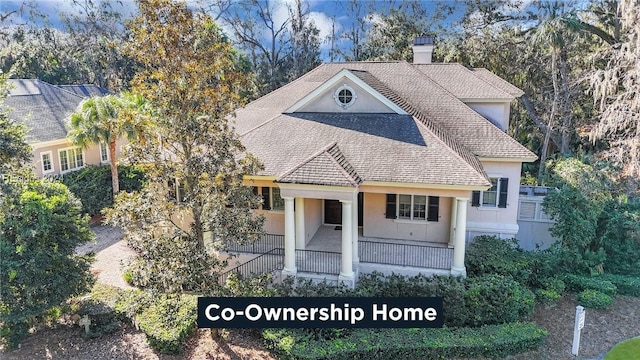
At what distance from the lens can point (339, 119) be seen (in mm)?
16281

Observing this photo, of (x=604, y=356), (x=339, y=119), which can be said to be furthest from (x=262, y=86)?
(x=604, y=356)

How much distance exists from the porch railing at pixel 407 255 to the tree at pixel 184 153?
17.4 feet

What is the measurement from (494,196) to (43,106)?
2616cm

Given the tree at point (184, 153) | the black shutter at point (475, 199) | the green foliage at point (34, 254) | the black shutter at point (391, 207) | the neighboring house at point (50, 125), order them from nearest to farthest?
1. the tree at point (184, 153)
2. the green foliage at point (34, 254)
3. the black shutter at point (391, 207)
4. the black shutter at point (475, 199)
5. the neighboring house at point (50, 125)

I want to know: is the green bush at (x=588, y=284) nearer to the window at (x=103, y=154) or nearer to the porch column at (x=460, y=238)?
the porch column at (x=460, y=238)

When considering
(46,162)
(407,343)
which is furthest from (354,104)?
(46,162)

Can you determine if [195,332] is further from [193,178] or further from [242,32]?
[242,32]

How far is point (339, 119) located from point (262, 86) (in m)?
29.4

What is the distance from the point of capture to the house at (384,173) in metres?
12.9

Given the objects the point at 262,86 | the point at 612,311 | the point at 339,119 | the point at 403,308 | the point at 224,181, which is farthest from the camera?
the point at 262,86

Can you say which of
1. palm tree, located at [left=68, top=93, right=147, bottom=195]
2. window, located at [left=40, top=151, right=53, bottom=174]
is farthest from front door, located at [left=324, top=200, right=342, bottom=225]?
window, located at [left=40, top=151, right=53, bottom=174]

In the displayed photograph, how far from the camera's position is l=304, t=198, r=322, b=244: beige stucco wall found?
15171 mm

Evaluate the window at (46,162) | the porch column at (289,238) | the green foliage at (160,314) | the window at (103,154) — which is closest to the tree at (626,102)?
the porch column at (289,238)

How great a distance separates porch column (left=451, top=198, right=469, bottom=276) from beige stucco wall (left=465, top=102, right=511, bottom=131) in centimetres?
761
